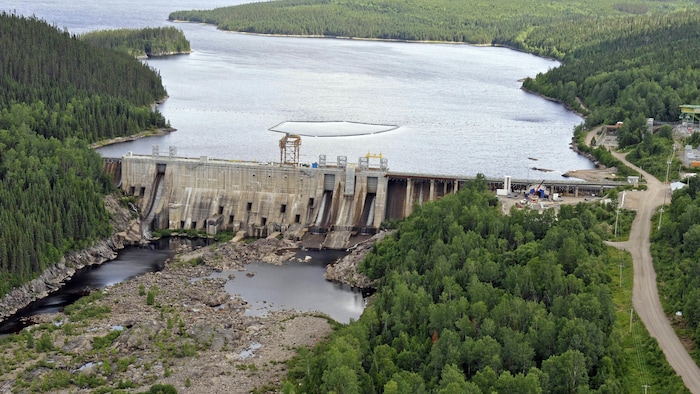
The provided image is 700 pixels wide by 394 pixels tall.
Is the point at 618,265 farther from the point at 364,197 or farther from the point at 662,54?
the point at 662,54

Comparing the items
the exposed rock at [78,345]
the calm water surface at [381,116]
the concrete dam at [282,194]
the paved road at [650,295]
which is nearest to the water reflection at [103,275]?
the concrete dam at [282,194]

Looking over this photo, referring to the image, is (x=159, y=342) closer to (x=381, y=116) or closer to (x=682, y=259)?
(x=682, y=259)

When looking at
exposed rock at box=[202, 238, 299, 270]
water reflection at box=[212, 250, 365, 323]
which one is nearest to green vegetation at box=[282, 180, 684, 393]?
water reflection at box=[212, 250, 365, 323]

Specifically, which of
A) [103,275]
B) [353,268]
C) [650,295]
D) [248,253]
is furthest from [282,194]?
[650,295]

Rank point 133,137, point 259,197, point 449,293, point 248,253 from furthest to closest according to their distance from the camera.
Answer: point 133,137 → point 259,197 → point 248,253 → point 449,293

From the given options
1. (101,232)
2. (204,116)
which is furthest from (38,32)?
(101,232)

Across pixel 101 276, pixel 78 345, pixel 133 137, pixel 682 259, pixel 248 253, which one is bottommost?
pixel 101 276
